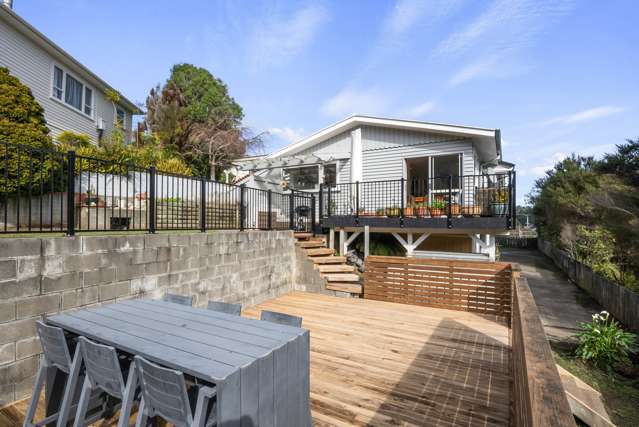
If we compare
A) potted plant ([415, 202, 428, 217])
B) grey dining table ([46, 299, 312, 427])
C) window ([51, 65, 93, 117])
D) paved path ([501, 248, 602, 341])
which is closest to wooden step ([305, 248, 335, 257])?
potted plant ([415, 202, 428, 217])

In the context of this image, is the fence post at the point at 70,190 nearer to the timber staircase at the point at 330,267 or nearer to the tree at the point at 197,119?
the timber staircase at the point at 330,267

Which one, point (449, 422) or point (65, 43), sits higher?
point (65, 43)

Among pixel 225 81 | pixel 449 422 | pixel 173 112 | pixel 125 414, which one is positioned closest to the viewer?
pixel 125 414

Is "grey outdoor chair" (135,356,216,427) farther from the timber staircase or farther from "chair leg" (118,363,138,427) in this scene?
the timber staircase

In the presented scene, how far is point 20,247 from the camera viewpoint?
2793 mm

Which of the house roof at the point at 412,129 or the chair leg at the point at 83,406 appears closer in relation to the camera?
the chair leg at the point at 83,406

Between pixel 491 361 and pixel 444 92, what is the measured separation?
1257 centimetres

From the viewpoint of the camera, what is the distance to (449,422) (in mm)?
2648

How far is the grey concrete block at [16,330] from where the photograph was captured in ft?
8.90

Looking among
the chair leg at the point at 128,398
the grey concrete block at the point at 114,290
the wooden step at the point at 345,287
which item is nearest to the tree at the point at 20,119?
the grey concrete block at the point at 114,290

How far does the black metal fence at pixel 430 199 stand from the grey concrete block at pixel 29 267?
7.15 m

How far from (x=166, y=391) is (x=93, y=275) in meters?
2.39

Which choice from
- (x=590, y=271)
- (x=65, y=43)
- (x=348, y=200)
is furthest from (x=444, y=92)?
(x=65, y=43)

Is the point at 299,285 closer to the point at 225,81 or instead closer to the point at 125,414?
the point at 125,414
